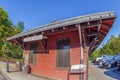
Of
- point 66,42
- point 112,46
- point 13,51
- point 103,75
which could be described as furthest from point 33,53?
point 112,46

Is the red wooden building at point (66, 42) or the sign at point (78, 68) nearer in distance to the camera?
the red wooden building at point (66, 42)

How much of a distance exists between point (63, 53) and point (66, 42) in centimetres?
75

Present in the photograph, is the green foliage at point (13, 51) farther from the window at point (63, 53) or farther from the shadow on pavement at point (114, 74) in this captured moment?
the window at point (63, 53)

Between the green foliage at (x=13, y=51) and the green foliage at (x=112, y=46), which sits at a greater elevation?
the green foliage at (x=112, y=46)

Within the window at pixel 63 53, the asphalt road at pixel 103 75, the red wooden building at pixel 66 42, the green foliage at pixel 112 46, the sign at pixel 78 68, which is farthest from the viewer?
the green foliage at pixel 112 46

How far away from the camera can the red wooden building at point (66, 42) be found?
41.5ft

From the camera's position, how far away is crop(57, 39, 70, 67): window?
583 inches

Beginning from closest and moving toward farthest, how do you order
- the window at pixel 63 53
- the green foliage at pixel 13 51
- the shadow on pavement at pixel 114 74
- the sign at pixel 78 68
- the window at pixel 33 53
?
1. the sign at pixel 78 68
2. the window at pixel 63 53
3. the window at pixel 33 53
4. the shadow on pavement at pixel 114 74
5. the green foliage at pixel 13 51

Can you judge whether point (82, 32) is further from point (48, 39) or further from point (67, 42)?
point (48, 39)

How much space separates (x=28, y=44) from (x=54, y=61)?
5.14 metres

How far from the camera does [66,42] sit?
15.0m

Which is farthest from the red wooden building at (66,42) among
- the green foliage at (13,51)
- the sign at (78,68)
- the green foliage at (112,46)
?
the green foliage at (112,46)

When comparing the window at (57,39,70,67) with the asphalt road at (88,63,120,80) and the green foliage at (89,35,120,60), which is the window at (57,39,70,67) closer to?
the asphalt road at (88,63,120,80)

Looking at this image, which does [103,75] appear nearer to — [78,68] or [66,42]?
[66,42]
